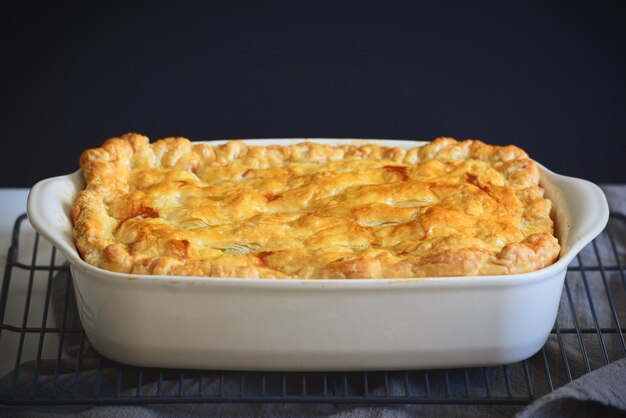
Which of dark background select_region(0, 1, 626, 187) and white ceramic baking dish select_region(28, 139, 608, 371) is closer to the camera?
white ceramic baking dish select_region(28, 139, 608, 371)

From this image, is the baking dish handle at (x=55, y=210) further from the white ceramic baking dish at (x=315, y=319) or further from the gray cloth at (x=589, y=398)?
the gray cloth at (x=589, y=398)

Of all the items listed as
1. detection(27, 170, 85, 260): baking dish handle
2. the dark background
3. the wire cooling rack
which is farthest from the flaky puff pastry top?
the dark background

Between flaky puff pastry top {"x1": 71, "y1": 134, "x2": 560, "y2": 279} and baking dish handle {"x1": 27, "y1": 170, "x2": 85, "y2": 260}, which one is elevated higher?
flaky puff pastry top {"x1": 71, "y1": 134, "x2": 560, "y2": 279}

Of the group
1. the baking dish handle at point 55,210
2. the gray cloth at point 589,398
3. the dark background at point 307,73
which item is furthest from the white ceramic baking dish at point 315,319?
the dark background at point 307,73

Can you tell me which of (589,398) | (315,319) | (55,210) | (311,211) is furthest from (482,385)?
(55,210)

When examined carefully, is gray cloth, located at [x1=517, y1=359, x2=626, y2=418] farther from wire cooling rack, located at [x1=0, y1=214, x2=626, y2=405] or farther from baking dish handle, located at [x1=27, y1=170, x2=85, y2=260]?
baking dish handle, located at [x1=27, y1=170, x2=85, y2=260]

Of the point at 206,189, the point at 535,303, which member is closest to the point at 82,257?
the point at 206,189

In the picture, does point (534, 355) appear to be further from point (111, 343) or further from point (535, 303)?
point (111, 343)

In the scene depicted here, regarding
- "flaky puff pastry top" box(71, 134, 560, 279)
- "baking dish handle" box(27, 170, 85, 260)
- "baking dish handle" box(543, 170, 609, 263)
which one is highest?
"baking dish handle" box(543, 170, 609, 263)
